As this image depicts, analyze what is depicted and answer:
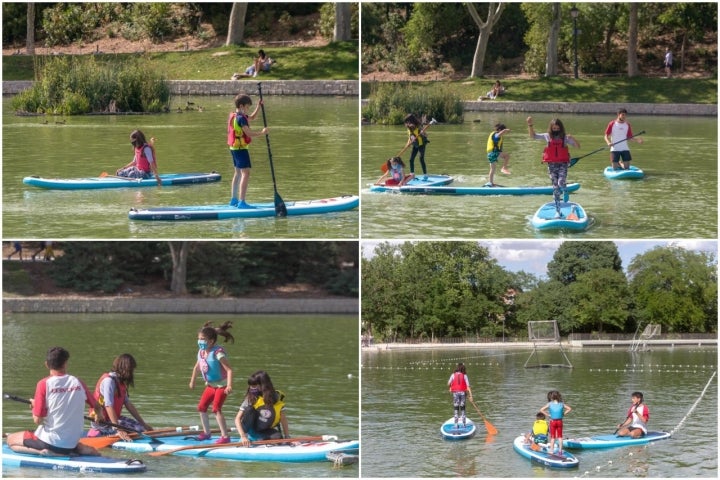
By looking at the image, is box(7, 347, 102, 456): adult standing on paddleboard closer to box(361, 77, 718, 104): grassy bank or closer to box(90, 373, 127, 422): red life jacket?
box(90, 373, 127, 422): red life jacket

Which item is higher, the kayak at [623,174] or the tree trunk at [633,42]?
the tree trunk at [633,42]

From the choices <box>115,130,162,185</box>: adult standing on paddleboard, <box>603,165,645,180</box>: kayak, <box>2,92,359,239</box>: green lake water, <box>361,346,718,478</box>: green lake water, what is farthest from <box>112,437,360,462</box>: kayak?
<box>603,165,645,180</box>: kayak

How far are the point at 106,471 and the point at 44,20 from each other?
25613 millimetres

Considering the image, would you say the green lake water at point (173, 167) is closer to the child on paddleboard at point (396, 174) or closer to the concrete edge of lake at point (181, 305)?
the child on paddleboard at point (396, 174)

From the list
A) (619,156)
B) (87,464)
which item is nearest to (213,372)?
(87,464)

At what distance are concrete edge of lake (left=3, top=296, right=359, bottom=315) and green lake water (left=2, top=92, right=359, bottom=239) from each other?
349 centimetres

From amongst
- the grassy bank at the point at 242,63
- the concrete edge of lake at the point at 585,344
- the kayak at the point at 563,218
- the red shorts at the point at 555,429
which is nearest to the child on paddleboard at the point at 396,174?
the kayak at the point at 563,218

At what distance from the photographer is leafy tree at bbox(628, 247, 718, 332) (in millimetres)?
24953

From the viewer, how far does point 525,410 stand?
13438 millimetres

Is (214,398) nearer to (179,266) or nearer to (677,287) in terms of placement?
(179,266)

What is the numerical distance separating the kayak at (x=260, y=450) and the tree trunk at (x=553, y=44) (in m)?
26.0

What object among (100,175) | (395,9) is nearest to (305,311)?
(100,175)

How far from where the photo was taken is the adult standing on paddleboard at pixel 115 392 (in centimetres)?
933

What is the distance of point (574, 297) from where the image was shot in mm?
28984
